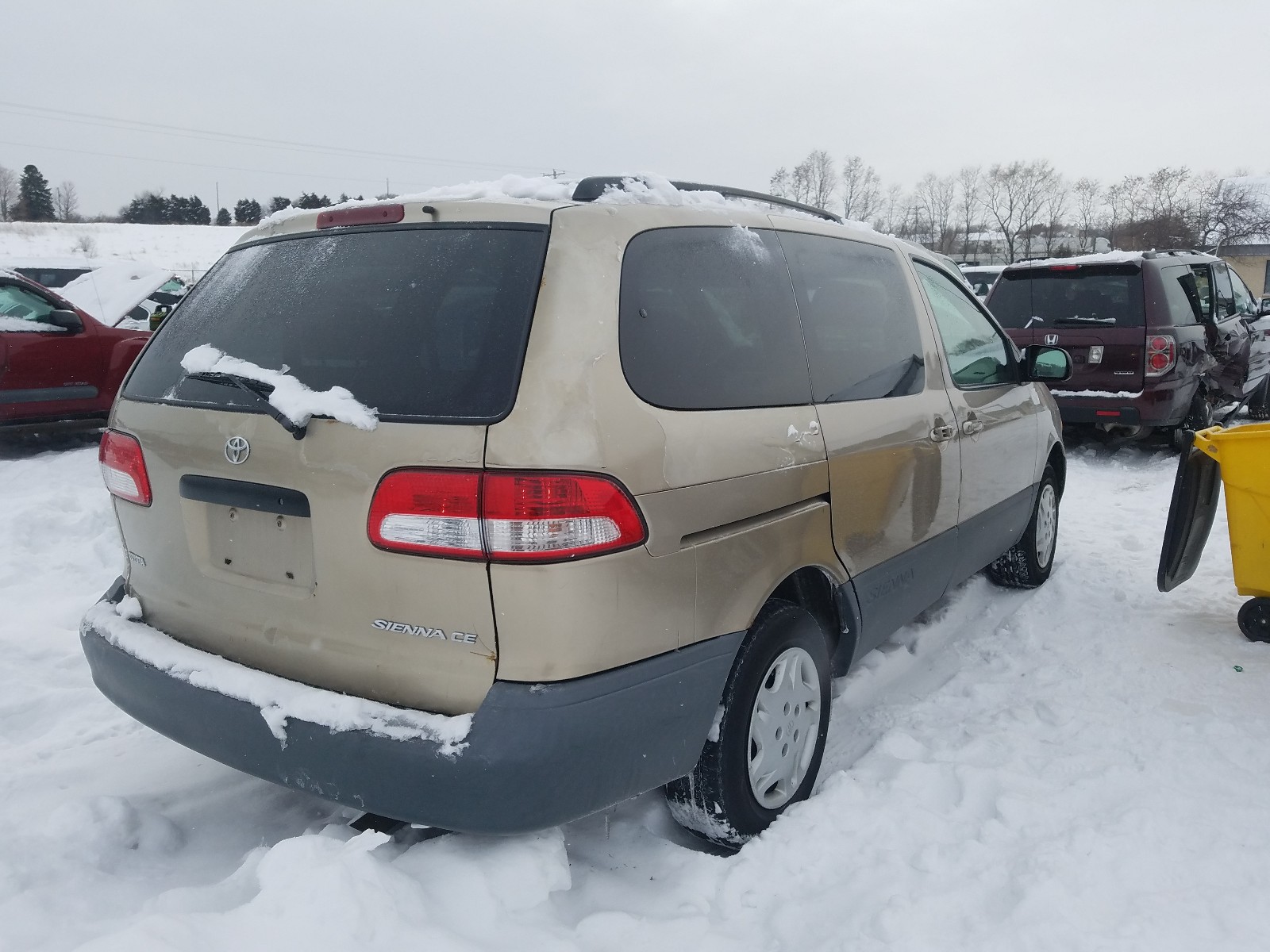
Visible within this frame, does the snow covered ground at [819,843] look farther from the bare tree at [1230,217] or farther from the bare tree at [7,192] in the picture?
the bare tree at [7,192]

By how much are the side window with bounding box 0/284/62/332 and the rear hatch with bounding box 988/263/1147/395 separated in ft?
28.7

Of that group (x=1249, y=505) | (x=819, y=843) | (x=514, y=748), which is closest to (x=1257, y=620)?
(x=1249, y=505)

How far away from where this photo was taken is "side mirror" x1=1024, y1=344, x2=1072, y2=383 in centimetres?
434

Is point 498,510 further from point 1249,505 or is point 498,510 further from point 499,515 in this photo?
point 1249,505

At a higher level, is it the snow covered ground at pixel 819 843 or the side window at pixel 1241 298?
the side window at pixel 1241 298

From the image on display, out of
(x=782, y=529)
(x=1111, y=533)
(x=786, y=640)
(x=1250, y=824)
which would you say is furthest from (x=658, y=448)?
(x=1111, y=533)

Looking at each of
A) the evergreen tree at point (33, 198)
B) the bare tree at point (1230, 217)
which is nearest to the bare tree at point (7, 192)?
the evergreen tree at point (33, 198)

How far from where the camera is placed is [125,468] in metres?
2.62

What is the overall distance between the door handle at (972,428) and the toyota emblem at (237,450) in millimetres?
2793

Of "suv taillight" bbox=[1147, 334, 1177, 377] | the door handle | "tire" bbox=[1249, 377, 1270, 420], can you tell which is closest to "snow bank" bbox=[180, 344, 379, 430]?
the door handle

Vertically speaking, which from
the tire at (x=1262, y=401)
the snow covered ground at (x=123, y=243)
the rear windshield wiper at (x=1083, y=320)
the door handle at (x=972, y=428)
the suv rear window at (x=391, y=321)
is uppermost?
the snow covered ground at (x=123, y=243)

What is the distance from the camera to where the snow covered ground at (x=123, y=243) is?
48875 mm

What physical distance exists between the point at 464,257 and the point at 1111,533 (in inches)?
215

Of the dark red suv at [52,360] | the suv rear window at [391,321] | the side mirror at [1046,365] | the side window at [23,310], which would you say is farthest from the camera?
the side window at [23,310]
